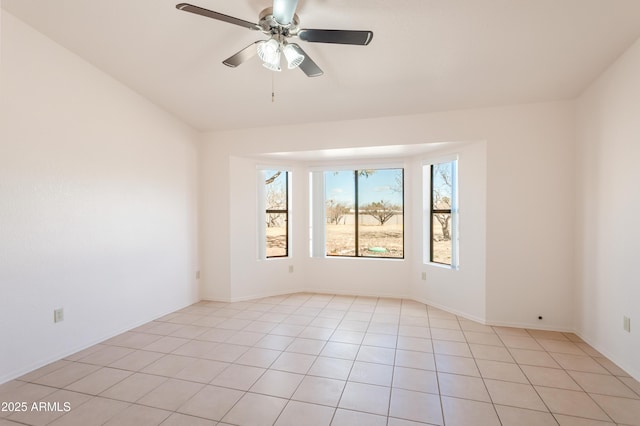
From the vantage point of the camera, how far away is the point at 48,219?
2730 mm

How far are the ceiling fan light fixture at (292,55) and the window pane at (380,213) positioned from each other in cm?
285

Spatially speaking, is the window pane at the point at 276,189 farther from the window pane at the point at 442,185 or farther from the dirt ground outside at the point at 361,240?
the window pane at the point at 442,185

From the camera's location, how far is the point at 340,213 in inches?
→ 203

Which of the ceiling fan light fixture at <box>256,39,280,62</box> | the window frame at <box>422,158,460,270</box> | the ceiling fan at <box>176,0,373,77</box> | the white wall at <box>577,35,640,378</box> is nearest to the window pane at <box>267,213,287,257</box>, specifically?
the window frame at <box>422,158,460,270</box>

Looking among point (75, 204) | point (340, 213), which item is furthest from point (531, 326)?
point (75, 204)

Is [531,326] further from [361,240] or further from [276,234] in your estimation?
[276,234]

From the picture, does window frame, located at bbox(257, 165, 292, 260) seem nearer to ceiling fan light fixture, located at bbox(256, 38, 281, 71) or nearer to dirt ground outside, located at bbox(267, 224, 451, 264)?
dirt ground outside, located at bbox(267, 224, 451, 264)

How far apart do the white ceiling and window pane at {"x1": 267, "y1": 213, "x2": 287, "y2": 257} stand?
181cm

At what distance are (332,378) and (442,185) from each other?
9.95ft

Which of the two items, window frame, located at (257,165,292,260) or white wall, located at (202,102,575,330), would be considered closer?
white wall, located at (202,102,575,330)

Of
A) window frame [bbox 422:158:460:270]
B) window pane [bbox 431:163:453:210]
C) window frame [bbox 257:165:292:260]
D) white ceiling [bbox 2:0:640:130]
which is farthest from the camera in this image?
window frame [bbox 257:165:292:260]

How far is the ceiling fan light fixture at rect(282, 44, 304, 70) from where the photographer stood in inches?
87.5

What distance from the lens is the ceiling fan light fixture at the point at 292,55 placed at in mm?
2223

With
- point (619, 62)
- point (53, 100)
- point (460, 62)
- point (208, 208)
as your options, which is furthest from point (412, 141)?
point (53, 100)
